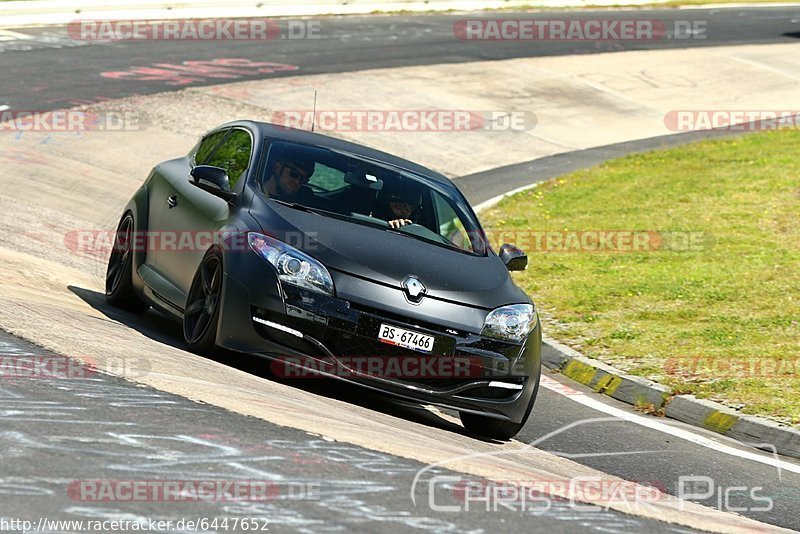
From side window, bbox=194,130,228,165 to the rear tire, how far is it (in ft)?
2.42

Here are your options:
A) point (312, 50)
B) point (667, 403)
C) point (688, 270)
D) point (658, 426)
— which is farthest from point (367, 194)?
point (312, 50)

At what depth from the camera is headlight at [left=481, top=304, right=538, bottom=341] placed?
323 inches

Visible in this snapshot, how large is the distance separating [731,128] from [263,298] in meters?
18.8

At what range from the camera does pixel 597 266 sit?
14742 millimetres

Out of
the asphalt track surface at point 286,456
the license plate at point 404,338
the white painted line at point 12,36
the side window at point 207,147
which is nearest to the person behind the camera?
the asphalt track surface at point 286,456

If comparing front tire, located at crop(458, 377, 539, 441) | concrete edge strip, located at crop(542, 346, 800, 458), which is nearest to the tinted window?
front tire, located at crop(458, 377, 539, 441)

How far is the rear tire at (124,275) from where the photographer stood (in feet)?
33.7

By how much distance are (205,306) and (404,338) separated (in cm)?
144

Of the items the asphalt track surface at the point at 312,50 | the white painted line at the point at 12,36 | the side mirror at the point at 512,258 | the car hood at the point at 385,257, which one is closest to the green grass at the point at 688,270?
the side mirror at the point at 512,258

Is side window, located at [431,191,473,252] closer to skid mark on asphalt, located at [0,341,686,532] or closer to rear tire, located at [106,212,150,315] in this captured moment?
rear tire, located at [106,212,150,315]

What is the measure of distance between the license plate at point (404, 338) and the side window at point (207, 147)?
2959 mm

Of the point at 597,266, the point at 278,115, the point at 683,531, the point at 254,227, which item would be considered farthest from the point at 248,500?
the point at 278,115

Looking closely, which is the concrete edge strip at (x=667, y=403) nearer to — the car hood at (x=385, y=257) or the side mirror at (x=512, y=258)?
the side mirror at (x=512, y=258)

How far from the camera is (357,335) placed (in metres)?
7.89
